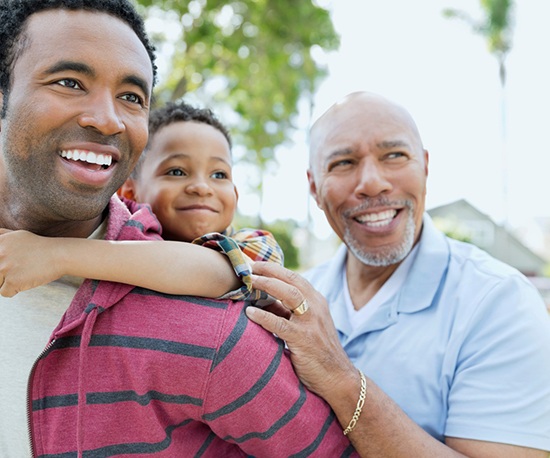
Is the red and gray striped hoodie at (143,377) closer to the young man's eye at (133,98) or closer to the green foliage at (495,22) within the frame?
the young man's eye at (133,98)

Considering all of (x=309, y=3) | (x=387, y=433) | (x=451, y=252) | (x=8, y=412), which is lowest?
(x=387, y=433)

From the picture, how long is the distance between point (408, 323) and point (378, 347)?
17cm

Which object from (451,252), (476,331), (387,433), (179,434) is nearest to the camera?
(179,434)

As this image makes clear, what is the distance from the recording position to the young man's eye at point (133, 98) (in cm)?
173

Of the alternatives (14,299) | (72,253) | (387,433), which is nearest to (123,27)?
(72,253)

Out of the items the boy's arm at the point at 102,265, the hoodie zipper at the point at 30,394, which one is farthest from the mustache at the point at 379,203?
the hoodie zipper at the point at 30,394

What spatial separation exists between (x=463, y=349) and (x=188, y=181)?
133 centimetres

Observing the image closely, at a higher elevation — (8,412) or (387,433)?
(8,412)

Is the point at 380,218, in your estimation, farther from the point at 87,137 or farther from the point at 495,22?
the point at 495,22

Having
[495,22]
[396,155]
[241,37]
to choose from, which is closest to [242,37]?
[241,37]

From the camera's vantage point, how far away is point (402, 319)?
8.66 ft

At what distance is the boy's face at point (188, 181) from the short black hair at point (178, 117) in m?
0.04

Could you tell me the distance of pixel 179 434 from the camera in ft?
5.41

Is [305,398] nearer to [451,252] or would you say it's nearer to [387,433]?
[387,433]
